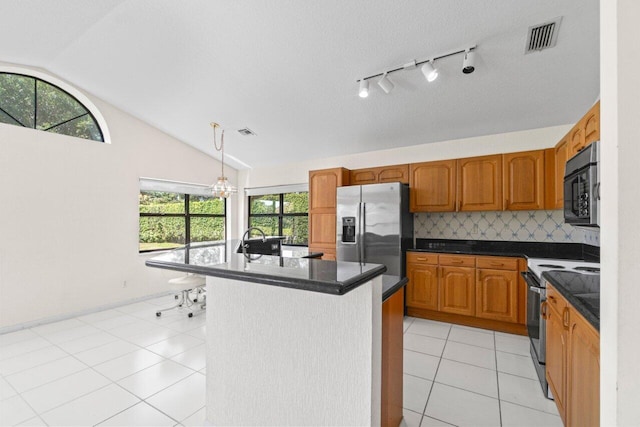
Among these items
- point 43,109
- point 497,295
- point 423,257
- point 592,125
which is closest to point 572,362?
point 592,125

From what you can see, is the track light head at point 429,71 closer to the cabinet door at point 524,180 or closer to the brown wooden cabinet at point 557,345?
the cabinet door at point 524,180

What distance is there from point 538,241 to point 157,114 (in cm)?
557

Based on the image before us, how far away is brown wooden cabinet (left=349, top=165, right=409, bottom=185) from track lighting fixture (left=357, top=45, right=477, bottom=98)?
1.40m

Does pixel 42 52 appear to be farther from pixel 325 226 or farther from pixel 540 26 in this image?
pixel 540 26

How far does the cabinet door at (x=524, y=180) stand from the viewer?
11.0 ft

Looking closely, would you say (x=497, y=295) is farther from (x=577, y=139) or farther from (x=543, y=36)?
(x=543, y=36)

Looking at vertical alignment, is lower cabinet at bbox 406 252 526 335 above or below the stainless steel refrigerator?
below

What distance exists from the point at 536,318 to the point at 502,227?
1679 mm

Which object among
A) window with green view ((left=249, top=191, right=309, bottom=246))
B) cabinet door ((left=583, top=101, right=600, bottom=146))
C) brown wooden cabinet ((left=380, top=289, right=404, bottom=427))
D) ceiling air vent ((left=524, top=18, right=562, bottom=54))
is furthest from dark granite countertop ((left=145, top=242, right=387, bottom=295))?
window with green view ((left=249, top=191, right=309, bottom=246))

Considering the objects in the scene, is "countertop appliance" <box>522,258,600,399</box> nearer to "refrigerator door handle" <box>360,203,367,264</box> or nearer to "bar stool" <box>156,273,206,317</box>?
"refrigerator door handle" <box>360,203,367,264</box>

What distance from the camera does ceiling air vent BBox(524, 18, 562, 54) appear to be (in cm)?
217

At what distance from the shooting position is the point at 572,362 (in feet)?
4.83

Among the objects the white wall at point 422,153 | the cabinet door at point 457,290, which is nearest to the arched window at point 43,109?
the white wall at point 422,153

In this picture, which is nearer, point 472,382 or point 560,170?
point 472,382
